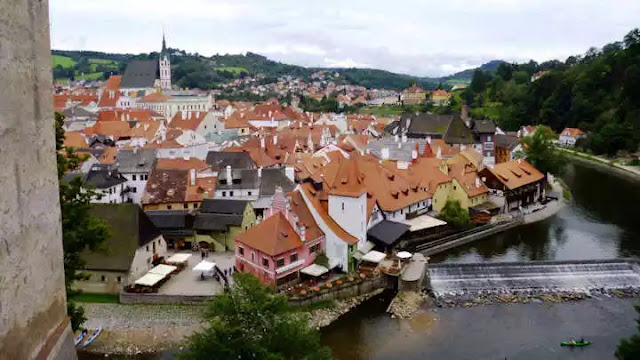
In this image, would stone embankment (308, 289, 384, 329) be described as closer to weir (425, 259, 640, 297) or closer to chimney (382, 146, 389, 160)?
weir (425, 259, 640, 297)

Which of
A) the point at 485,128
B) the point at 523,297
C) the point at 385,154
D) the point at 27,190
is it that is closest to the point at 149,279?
the point at 523,297

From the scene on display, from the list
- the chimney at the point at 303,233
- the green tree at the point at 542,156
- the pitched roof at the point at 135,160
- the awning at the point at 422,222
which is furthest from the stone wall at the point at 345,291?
the green tree at the point at 542,156

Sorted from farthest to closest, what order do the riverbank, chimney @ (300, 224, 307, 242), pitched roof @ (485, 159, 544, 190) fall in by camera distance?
1. the riverbank
2. pitched roof @ (485, 159, 544, 190)
3. chimney @ (300, 224, 307, 242)

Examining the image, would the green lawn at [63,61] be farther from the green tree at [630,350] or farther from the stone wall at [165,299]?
the green tree at [630,350]

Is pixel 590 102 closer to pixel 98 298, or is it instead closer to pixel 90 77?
pixel 98 298

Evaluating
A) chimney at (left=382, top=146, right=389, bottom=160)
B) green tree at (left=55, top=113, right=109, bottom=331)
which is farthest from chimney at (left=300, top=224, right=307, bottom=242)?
chimney at (left=382, top=146, right=389, bottom=160)

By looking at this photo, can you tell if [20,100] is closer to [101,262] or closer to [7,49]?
[7,49]
